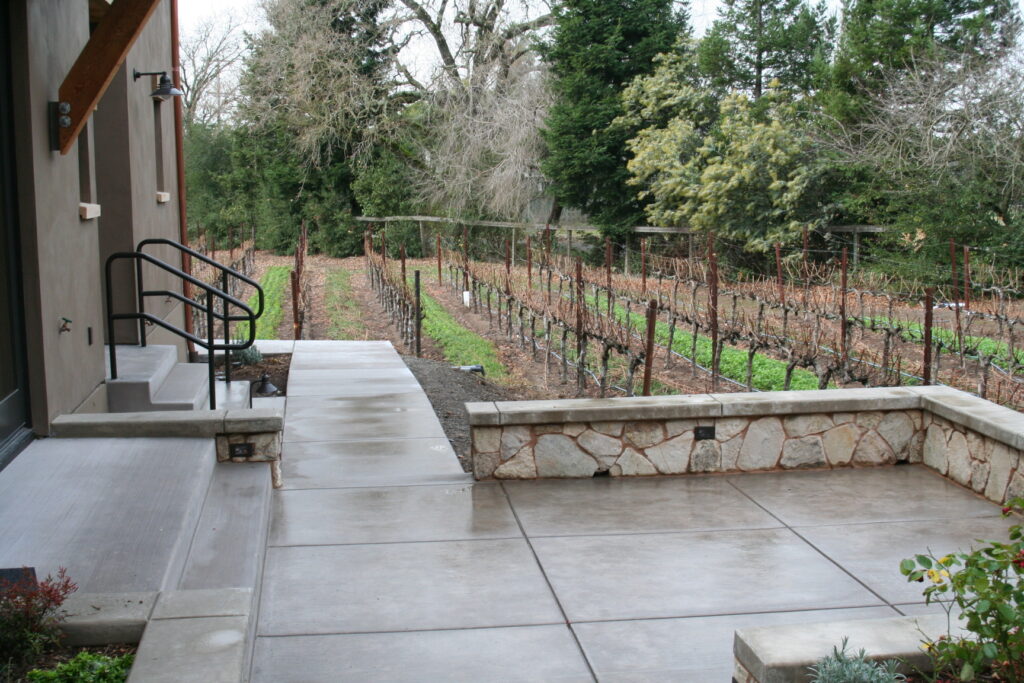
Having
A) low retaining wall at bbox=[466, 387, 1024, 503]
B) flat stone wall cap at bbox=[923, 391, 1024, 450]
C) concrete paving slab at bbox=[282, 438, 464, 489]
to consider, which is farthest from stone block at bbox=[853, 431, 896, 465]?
concrete paving slab at bbox=[282, 438, 464, 489]

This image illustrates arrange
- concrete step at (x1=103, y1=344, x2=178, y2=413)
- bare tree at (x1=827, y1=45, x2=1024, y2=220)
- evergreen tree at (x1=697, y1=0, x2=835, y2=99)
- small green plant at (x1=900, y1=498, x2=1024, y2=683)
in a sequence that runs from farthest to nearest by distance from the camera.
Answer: evergreen tree at (x1=697, y1=0, x2=835, y2=99)
bare tree at (x1=827, y1=45, x2=1024, y2=220)
concrete step at (x1=103, y1=344, x2=178, y2=413)
small green plant at (x1=900, y1=498, x2=1024, y2=683)

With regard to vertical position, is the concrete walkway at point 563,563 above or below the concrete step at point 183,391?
below

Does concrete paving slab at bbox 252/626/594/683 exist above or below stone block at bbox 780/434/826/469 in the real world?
below

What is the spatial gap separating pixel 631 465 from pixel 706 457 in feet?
1.47

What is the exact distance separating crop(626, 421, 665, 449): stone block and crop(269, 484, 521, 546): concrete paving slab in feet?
2.72

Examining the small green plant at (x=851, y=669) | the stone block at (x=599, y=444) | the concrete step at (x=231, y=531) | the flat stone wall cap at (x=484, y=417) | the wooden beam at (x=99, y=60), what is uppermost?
the wooden beam at (x=99, y=60)

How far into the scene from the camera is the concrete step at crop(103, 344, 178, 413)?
20.7 feet

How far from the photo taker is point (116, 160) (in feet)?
24.6

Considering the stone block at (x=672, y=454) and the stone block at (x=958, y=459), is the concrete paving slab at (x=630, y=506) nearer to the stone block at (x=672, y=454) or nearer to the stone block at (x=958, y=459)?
the stone block at (x=672, y=454)

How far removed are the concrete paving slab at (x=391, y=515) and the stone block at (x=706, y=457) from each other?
117 centimetres

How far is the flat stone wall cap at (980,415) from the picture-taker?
5.17 metres

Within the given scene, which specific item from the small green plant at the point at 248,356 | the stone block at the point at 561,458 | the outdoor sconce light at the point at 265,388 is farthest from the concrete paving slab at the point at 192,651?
the small green plant at the point at 248,356

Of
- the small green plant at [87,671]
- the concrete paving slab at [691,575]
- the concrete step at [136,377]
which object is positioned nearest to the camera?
the small green plant at [87,671]

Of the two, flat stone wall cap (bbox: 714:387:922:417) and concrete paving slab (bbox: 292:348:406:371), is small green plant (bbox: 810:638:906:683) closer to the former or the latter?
flat stone wall cap (bbox: 714:387:922:417)
